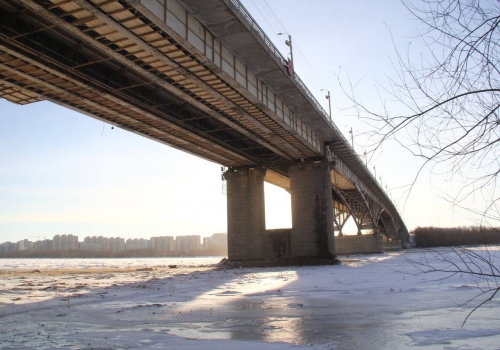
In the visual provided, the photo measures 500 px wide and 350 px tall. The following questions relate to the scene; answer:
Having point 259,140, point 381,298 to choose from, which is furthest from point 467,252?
point 259,140

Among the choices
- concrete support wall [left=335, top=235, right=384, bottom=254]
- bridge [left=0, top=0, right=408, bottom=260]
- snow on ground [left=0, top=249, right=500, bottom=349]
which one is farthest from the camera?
concrete support wall [left=335, top=235, right=384, bottom=254]

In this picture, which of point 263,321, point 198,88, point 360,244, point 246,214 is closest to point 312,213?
point 246,214

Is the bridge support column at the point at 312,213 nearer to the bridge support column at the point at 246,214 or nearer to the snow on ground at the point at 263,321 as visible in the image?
the bridge support column at the point at 246,214

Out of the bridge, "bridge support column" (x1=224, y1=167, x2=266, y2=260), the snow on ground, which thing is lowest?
the snow on ground

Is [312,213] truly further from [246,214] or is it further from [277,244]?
[246,214]

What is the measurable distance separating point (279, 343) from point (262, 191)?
36803mm

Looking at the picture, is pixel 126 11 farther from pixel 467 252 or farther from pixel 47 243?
pixel 47 243

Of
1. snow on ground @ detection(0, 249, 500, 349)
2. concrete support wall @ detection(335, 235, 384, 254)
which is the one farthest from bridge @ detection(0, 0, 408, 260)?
concrete support wall @ detection(335, 235, 384, 254)

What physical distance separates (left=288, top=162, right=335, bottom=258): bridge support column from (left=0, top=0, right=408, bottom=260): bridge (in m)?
0.10

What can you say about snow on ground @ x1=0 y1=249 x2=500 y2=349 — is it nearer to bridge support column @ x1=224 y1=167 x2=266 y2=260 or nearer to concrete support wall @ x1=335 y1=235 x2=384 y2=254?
bridge support column @ x1=224 y1=167 x2=266 y2=260

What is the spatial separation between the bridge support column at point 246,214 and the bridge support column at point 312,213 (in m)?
3.71

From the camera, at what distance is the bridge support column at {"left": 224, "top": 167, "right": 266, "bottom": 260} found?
42.3 m

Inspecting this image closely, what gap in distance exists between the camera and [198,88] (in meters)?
24.1

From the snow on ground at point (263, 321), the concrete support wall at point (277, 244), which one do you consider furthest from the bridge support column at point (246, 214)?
the snow on ground at point (263, 321)
